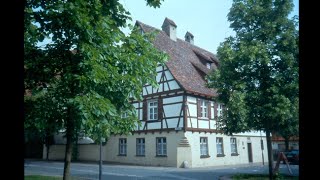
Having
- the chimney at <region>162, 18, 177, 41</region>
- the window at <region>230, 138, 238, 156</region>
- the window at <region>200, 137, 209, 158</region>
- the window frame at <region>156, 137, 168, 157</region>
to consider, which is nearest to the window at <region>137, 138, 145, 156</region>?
the window frame at <region>156, 137, 168, 157</region>

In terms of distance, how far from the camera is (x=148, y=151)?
2430 centimetres

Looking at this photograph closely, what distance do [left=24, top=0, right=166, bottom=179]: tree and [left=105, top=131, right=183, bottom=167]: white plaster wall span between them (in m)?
15.2

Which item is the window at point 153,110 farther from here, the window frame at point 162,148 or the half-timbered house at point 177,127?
the window frame at point 162,148

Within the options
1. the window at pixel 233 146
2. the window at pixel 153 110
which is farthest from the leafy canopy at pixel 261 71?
the window at pixel 233 146

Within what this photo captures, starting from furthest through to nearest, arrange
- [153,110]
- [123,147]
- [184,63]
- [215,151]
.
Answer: [123,147] < [184,63] < [215,151] < [153,110]

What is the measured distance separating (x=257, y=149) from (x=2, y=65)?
32843 mm

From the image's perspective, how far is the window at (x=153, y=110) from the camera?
2444 cm

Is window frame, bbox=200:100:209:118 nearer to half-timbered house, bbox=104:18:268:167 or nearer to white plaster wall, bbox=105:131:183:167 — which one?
half-timbered house, bbox=104:18:268:167

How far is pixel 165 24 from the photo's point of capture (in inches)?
1196

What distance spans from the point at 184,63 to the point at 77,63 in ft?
66.2

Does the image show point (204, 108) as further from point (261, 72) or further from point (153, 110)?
point (261, 72)

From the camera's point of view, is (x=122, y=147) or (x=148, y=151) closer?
(x=148, y=151)

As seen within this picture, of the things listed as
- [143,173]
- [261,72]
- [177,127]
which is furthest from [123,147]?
[261,72]

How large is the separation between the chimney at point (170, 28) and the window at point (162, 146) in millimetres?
11310
